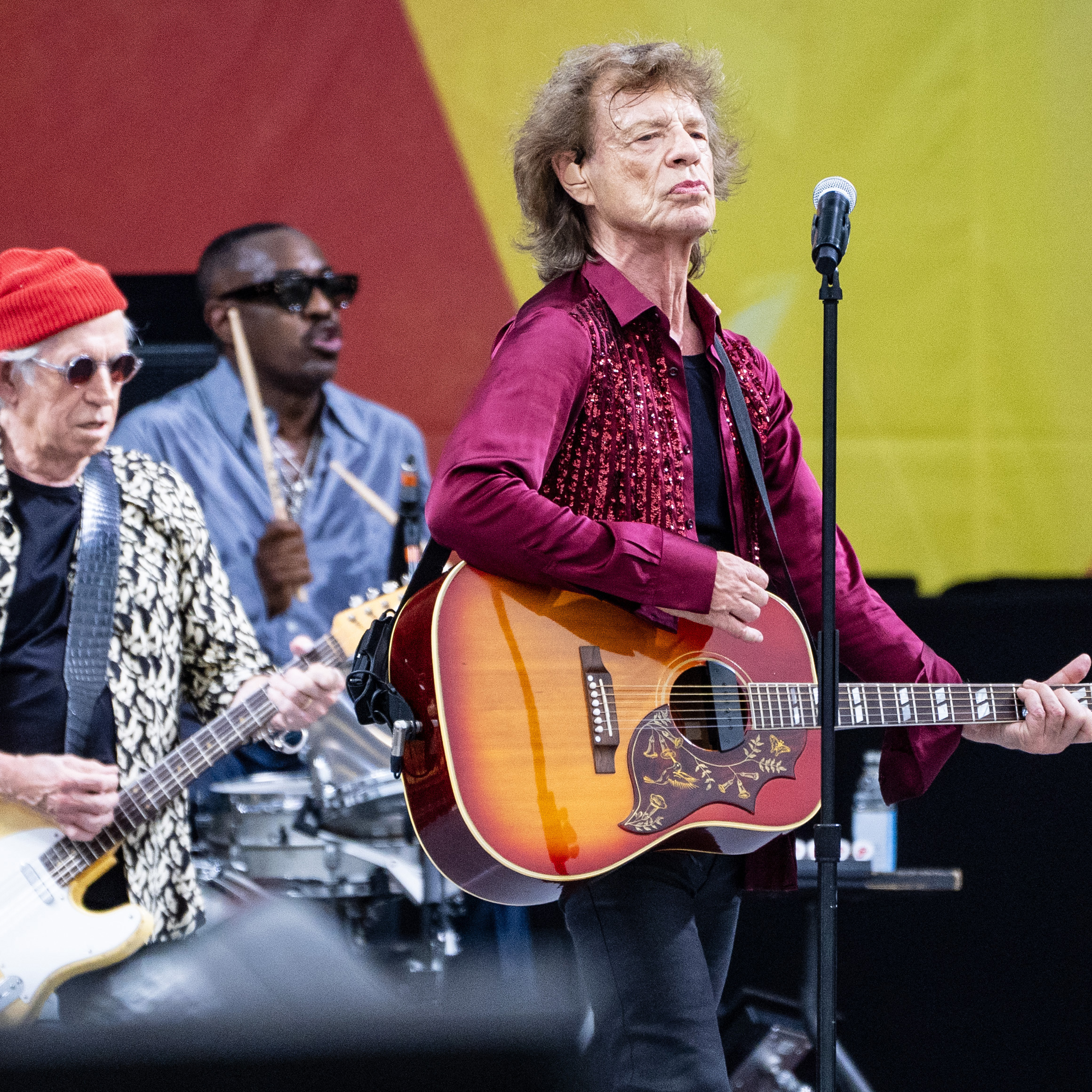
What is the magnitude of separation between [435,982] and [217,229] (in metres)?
2.14

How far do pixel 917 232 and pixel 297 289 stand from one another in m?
1.80

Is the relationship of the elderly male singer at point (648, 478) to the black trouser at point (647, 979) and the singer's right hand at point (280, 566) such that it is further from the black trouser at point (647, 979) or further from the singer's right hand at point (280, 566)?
the singer's right hand at point (280, 566)

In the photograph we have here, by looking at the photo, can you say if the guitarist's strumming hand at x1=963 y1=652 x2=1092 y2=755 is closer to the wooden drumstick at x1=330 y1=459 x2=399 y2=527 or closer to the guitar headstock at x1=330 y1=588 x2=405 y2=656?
the guitar headstock at x1=330 y1=588 x2=405 y2=656

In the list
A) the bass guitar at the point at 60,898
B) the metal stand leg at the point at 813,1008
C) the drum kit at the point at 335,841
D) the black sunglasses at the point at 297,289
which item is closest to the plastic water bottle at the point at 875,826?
the metal stand leg at the point at 813,1008

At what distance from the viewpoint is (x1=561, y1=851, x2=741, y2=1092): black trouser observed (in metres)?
2.01

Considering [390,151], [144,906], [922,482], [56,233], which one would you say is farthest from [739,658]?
[56,233]

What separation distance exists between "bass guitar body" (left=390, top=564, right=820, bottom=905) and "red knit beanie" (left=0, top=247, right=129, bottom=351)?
4.94 ft

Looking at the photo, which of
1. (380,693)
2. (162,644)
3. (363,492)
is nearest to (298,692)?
(162,644)

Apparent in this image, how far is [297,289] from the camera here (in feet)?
12.6

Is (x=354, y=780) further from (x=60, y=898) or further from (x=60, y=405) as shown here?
(x=60, y=405)

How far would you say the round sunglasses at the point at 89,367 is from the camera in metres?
3.22

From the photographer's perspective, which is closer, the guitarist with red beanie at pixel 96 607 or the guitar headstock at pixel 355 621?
the guitarist with red beanie at pixel 96 607

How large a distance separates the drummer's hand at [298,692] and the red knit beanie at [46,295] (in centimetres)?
98

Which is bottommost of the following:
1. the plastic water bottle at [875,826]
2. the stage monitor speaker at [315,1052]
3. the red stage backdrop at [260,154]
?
the stage monitor speaker at [315,1052]
